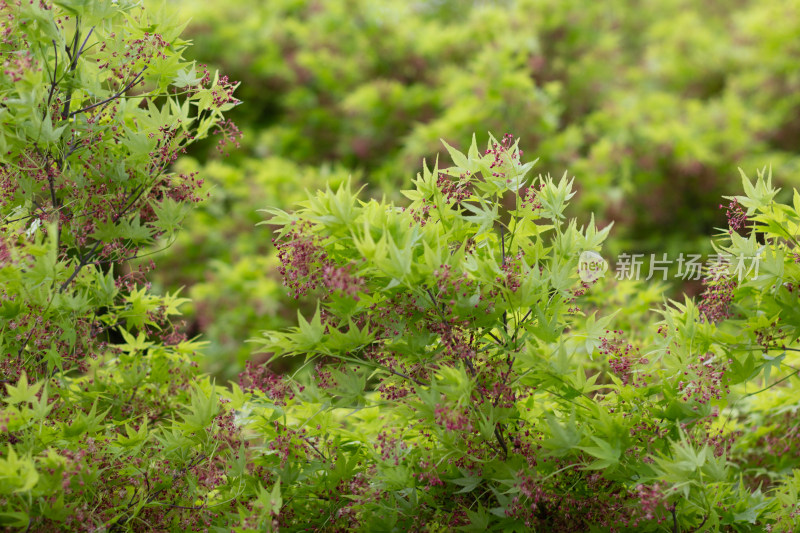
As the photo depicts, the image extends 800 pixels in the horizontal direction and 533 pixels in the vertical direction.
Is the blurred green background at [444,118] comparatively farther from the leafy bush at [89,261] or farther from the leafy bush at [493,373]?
the leafy bush at [493,373]

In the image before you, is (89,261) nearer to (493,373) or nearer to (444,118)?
(493,373)

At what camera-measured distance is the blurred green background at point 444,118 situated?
5906 millimetres

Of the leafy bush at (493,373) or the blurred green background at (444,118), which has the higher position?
the blurred green background at (444,118)

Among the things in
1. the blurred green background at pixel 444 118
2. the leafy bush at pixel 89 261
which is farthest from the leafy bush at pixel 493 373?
the blurred green background at pixel 444 118

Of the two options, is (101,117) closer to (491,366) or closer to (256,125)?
(491,366)

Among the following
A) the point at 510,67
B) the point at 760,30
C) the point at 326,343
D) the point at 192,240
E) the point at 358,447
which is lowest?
the point at 358,447

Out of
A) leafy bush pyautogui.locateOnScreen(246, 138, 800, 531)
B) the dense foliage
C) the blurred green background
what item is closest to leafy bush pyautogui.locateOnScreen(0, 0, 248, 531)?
the dense foliage

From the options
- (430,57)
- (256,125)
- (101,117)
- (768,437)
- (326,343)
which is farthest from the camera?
(256,125)

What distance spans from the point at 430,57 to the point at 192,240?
3.07m

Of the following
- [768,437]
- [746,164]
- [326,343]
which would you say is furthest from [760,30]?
[326,343]

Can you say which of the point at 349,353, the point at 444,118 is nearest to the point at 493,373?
the point at 349,353

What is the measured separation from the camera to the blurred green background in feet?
19.4

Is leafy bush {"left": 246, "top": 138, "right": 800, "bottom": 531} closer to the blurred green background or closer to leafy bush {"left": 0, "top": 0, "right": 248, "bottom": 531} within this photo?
leafy bush {"left": 0, "top": 0, "right": 248, "bottom": 531}

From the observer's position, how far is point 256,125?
7.95 metres
